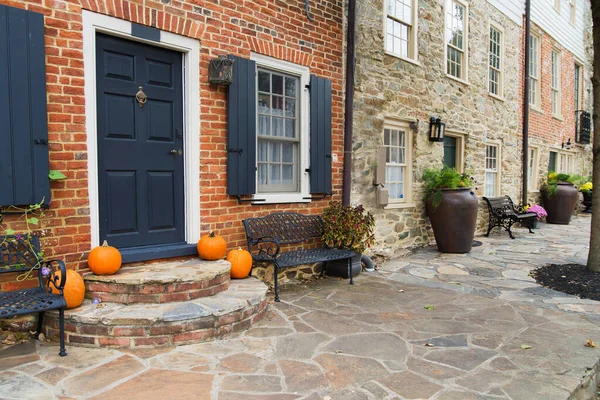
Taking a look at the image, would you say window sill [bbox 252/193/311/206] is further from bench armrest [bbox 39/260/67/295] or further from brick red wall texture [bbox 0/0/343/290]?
bench armrest [bbox 39/260/67/295]

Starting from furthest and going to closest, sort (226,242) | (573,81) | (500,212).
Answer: (573,81) → (500,212) → (226,242)

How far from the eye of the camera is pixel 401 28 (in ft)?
23.9

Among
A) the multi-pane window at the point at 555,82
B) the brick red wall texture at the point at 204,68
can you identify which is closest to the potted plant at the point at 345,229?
the brick red wall texture at the point at 204,68

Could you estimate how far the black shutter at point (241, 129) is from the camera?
15.3 feet

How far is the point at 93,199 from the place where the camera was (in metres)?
3.81

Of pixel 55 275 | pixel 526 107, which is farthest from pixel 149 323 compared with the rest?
pixel 526 107

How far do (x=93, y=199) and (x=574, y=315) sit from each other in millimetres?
4566

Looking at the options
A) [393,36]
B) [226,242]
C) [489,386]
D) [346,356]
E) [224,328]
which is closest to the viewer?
[489,386]

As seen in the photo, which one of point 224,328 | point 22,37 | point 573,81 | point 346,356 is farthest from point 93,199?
point 573,81

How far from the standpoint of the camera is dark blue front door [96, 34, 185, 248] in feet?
13.1

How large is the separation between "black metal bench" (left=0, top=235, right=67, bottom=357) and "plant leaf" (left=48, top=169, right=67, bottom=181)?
482 mm

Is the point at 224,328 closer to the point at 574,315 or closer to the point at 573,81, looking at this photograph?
the point at 574,315

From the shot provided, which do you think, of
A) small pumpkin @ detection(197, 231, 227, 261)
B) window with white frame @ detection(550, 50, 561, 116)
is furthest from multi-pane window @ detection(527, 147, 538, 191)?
small pumpkin @ detection(197, 231, 227, 261)

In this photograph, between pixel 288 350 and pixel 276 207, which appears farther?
pixel 276 207
